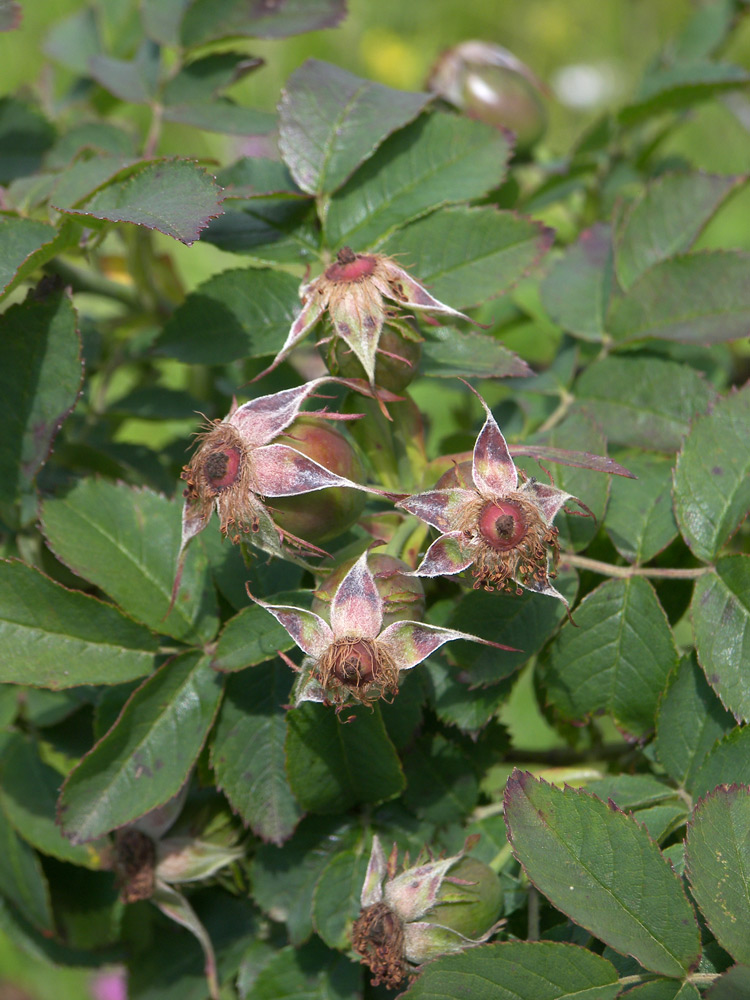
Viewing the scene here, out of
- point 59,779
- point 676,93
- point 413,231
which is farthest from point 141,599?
point 676,93

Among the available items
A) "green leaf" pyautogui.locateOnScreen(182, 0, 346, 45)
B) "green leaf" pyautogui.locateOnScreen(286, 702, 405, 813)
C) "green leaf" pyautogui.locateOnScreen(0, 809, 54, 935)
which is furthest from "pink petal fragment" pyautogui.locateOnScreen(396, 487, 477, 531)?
"green leaf" pyautogui.locateOnScreen(182, 0, 346, 45)

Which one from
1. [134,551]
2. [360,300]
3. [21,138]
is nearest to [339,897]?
[134,551]

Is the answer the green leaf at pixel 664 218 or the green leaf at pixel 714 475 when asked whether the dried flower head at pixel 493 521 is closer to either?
the green leaf at pixel 714 475

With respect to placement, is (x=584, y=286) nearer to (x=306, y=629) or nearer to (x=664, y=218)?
(x=664, y=218)

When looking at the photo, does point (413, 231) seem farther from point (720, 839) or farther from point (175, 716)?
point (720, 839)

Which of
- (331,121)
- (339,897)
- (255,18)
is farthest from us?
(255,18)

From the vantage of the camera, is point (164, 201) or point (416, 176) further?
point (416, 176)
